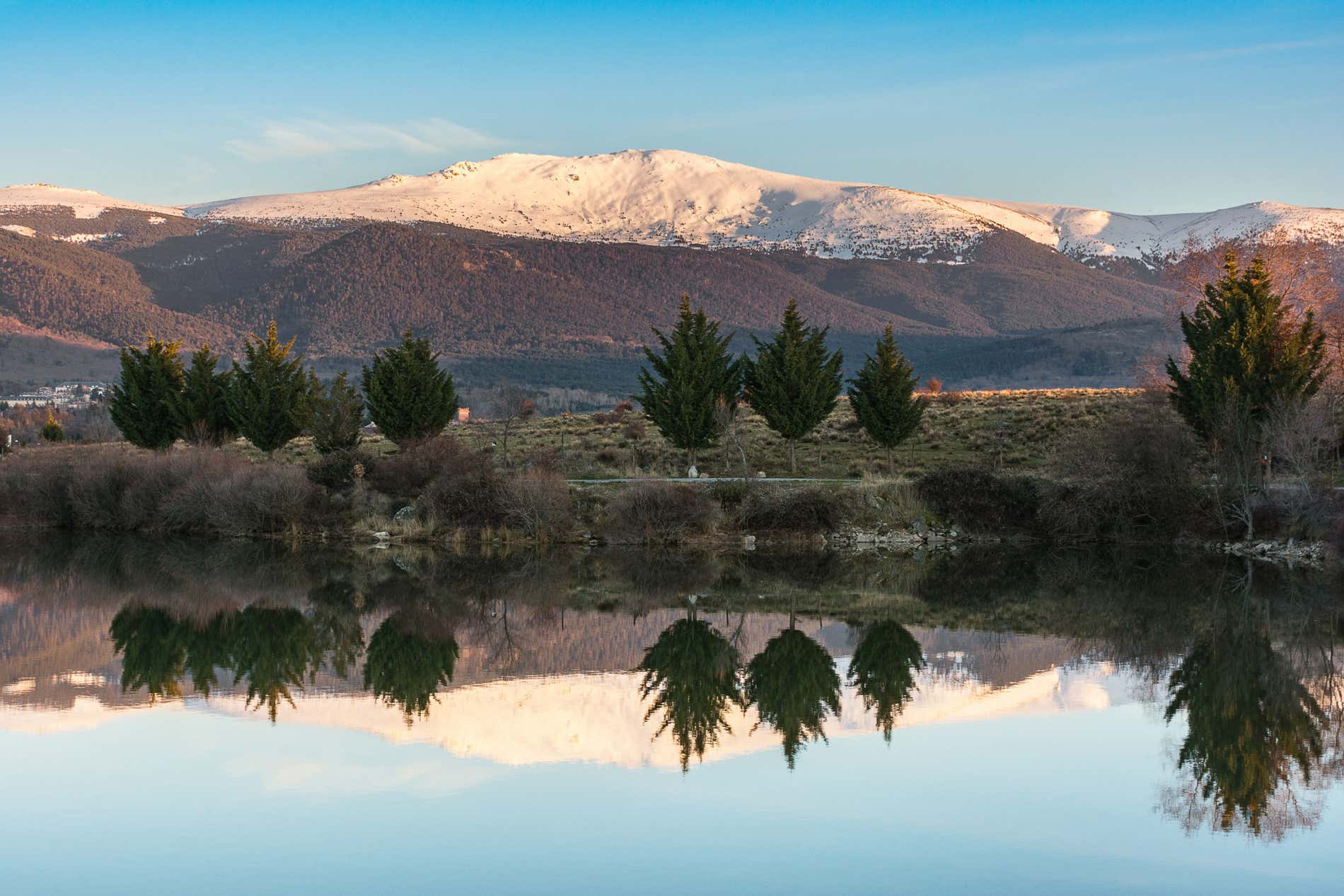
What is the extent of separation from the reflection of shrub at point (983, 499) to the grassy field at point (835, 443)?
3091 millimetres

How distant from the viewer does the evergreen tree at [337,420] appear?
158 ft

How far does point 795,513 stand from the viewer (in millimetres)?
41625

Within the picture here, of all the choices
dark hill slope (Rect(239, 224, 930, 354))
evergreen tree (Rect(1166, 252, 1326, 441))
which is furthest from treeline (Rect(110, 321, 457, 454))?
dark hill slope (Rect(239, 224, 930, 354))

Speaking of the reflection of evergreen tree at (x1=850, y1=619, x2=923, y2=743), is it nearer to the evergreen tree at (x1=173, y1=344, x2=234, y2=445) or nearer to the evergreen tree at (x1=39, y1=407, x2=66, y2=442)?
the evergreen tree at (x1=173, y1=344, x2=234, y2=445)

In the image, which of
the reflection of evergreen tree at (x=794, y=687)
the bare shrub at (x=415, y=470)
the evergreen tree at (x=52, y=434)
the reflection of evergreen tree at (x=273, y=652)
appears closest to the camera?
the reflection of evergreen tree at (x=794, y=687)

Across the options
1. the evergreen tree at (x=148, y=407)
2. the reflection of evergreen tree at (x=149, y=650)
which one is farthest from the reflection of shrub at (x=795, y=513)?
the evergreen tree at (x=148, y=407)

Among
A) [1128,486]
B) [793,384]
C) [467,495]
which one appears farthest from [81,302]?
[1128,486]

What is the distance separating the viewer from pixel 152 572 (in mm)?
35875

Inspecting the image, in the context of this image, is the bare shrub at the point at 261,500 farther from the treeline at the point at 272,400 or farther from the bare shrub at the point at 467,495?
the bare shrub at the point at 467,495

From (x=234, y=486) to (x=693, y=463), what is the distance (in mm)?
16355

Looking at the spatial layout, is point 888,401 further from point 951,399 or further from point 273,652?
point 273,652

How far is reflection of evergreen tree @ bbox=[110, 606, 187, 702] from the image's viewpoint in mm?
21141

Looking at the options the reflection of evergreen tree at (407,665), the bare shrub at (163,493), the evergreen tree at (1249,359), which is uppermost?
the evergreen tree at (1249,359)

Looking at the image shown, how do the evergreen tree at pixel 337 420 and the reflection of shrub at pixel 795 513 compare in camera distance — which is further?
the evergreen tree at pixel 337 420
